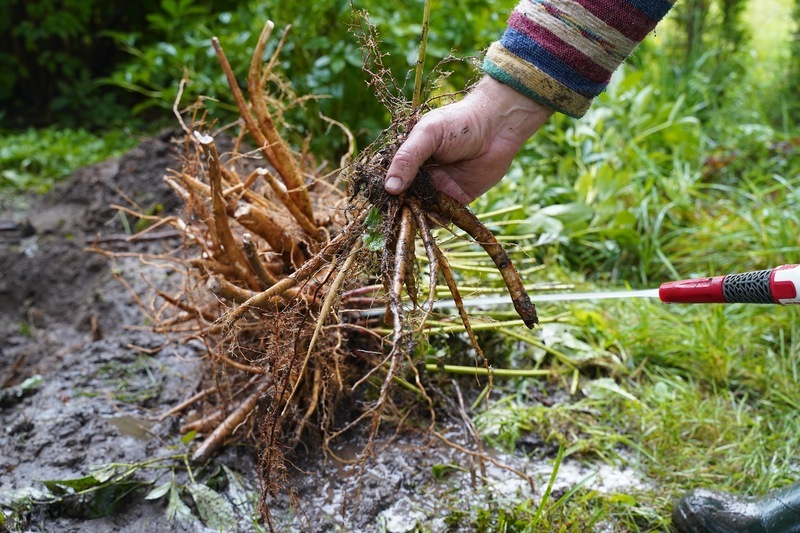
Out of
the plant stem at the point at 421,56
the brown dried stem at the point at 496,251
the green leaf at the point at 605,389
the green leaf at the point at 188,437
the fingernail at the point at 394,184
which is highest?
the plant stem at the point at 421,56

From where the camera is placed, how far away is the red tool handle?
1104mm

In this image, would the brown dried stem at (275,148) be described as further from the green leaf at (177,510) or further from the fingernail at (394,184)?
the green leaf at (177,510)

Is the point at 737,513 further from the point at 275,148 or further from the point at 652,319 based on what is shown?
the point at 275,148

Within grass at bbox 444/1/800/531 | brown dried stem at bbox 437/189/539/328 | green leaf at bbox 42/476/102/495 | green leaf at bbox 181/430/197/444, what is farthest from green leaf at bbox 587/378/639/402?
green leaf at bbox 42/476/102/495

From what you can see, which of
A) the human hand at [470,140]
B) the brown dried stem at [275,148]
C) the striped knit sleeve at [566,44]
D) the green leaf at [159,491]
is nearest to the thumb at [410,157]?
the human hand at [470,140]

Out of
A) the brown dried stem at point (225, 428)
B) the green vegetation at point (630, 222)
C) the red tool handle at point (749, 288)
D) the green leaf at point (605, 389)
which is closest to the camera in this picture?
the red tool handle at point (749, 288)

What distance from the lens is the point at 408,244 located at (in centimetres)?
131

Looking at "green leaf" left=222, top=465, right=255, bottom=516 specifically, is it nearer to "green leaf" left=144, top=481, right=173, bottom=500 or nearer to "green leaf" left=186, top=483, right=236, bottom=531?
"green leaf" left=186, top=483, right=236, bottom=531

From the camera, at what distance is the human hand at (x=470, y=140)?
50.4 inches

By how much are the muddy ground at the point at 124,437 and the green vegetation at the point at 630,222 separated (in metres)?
0.14

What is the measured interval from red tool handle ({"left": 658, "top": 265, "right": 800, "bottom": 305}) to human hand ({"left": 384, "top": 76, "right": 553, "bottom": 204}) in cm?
47

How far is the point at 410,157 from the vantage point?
1.26 metres

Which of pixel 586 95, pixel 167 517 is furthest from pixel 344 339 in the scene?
pixel 586 95

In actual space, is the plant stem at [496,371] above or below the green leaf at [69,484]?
above
